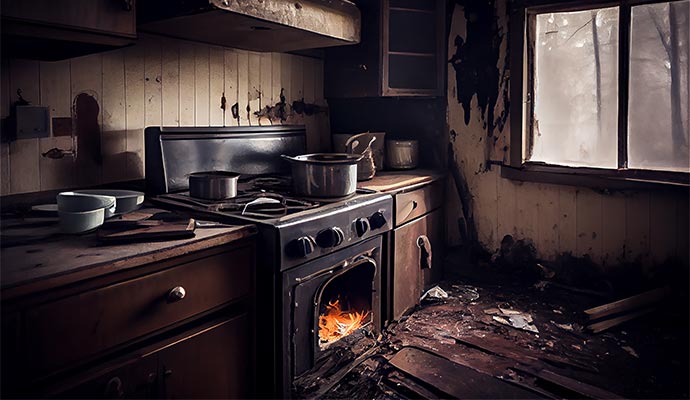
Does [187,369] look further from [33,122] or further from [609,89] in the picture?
[609,89]

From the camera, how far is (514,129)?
2867 mm

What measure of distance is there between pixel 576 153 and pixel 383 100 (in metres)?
1.18

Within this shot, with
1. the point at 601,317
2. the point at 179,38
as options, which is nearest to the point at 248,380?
the point at 179,38

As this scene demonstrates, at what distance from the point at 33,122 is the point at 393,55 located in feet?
6.19

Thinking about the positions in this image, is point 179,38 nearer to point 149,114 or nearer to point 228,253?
point 149,114

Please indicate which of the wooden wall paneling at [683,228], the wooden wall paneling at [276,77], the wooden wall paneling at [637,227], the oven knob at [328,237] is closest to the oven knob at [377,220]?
the oven knob at [328,237]

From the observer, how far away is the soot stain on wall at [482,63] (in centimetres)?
294

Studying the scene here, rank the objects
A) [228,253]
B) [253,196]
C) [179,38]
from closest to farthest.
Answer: [228,253] → [253,196] → [179,38]

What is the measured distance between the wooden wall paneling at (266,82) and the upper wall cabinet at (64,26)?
3.49 ft

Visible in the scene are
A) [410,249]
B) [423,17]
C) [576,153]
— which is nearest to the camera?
[410,249]

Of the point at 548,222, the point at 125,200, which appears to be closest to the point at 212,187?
the point at 125,200

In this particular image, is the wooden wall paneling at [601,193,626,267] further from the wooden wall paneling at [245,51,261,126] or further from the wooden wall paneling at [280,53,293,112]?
the wooden wall paneling at [245,51,261,126]

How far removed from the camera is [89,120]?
194 cm

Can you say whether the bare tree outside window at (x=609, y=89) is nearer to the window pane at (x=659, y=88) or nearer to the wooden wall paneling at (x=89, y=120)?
the window pane at (x=659, y=88)
